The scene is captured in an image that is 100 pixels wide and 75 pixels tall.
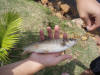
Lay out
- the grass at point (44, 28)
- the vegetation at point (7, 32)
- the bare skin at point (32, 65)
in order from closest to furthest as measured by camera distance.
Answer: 1. the bare skin at point (32, 65)
2. the vegetation at point (7, 32)
3. the grass at point (44, 28)

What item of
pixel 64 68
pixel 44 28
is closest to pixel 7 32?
pixel 44 28

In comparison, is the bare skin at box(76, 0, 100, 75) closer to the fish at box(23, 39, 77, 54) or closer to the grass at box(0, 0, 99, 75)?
the fish at box(23, 39, 77, 54)

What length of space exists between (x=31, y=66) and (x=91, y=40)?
2.51 metres

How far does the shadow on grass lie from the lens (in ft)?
11.3

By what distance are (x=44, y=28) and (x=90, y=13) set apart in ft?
7.05

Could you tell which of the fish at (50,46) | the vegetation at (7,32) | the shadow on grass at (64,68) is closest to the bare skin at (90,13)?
the fish at (50,46)

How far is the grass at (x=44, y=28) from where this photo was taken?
3.56m

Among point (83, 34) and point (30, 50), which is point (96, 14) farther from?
point (83, 34)

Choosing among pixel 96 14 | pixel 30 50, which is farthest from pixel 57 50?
pixel 96 14

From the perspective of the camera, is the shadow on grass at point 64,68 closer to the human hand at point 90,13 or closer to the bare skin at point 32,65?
the bare skin at point 32,65

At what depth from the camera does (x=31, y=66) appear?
241 centimetres

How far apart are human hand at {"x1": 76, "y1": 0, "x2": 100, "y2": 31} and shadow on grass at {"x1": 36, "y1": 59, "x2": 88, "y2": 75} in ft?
5.39

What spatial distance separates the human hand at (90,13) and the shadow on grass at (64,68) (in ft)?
5.39

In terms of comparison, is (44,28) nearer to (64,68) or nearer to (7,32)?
(64,68)
